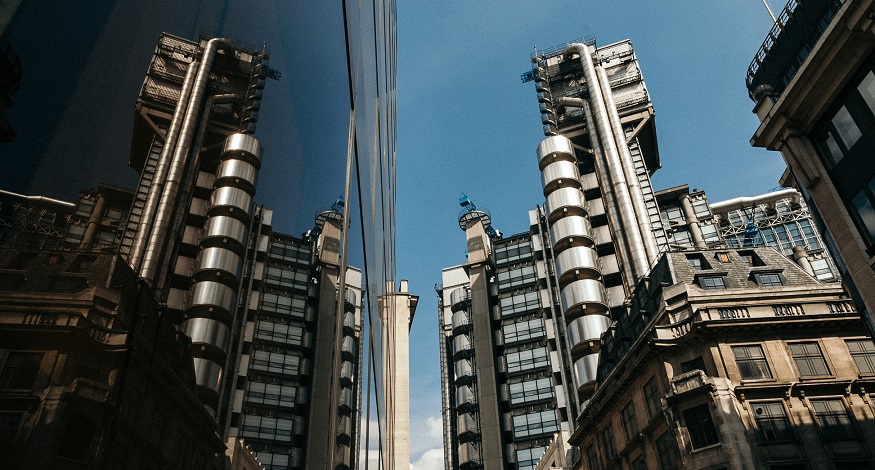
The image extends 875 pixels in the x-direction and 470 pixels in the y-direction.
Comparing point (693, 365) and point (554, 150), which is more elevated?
point (554, 150)

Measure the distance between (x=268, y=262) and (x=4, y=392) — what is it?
1830mm

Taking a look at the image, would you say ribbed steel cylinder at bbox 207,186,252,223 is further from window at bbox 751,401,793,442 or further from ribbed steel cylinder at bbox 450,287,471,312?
ribbed steel cylinder at bbox 450,287,471,312

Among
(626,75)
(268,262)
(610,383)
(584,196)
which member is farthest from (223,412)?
(626,75)

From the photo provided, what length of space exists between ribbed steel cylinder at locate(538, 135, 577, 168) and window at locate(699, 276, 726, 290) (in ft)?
90.6

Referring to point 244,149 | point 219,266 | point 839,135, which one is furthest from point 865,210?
point 219,266

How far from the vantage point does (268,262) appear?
2840mm

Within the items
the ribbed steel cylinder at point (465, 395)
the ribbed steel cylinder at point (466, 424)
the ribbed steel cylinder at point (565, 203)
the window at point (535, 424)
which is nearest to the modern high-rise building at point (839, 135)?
the ribbed steel cylinder at point (565, 203)

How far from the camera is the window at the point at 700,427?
111 ft

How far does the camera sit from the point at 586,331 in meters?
55.9

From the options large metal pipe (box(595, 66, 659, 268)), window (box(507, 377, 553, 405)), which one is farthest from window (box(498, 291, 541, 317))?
large metal pipe (box(595, 66, 659, 268))

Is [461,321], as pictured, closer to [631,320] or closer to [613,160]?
[613,160]

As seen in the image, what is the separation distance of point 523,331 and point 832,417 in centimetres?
4632

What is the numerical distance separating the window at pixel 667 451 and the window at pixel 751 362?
5.47 meters

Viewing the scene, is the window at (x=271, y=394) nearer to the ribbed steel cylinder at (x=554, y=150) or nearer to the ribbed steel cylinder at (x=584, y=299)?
the ribbed steel cylinder at (x=584, y=299)
